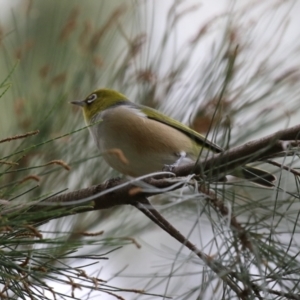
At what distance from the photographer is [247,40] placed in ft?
6.23

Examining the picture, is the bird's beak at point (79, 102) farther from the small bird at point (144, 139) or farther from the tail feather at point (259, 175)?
the tail feather at point (259, 175)

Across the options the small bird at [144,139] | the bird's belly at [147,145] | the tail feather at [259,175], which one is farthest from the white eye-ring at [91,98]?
the tail feather at [259,175]

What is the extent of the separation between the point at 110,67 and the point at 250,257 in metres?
1.06

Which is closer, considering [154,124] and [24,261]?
[24,261]

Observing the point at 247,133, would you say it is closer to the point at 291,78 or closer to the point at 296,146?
the point at 291,78

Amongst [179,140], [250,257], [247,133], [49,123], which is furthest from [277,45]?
[250,257]

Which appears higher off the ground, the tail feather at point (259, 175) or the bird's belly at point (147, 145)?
the bird's belly at point (147, 145)

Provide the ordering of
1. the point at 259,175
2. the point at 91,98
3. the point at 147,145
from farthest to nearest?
the point at 91,98, the point at 147,145, the point at 259,175

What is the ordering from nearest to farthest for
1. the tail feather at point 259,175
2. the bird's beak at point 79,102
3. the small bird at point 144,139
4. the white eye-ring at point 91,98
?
the tail feather at point 259,175
the bird's beak at point 79,102
the small bird at point 144,139
the white eye-ring at point 91,98

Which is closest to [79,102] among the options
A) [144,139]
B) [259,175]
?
[144,139]

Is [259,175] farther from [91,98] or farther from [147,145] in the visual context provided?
[91,98]

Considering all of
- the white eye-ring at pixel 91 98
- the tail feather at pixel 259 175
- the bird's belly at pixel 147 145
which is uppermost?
the white eye-ring at pixel 91 98

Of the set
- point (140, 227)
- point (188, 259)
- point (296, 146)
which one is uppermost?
point (140, 227)

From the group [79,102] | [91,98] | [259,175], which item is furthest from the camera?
[91,98]
